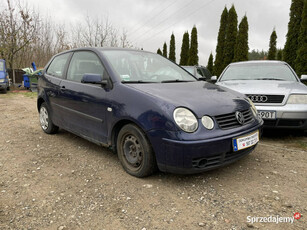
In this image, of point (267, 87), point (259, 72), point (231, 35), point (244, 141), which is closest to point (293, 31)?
point (231, 35)

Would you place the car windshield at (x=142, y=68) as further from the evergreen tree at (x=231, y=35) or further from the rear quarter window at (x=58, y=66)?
the evergreen tree at (x=231, y=35)

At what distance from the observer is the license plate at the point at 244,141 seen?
2424 mm

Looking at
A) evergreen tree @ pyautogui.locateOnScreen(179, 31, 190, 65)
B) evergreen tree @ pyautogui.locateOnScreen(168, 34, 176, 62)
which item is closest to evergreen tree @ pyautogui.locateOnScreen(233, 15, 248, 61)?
evergreen tree @ pyautogui.locateOnScreen(179, 31, 190, 65)

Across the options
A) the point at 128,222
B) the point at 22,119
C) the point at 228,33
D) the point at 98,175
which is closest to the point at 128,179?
the point at 98,175

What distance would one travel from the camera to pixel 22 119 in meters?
5.82

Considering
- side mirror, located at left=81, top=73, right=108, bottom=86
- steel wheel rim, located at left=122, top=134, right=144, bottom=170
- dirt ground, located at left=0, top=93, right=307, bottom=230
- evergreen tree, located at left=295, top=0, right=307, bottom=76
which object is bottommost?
dirt ground, located at left=0, top=93, right=307, bottom=230

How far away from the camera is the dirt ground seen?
1938mm

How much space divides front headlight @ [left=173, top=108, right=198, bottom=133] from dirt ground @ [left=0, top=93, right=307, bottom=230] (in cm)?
66

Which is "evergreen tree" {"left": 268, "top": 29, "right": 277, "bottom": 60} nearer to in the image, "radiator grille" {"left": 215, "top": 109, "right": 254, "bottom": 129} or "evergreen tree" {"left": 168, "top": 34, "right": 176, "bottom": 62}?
"evergreen tree" {"left": 168, "top": 34, "right": 176, "bottom": 62}

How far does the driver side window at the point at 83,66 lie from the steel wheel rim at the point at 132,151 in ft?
3.15

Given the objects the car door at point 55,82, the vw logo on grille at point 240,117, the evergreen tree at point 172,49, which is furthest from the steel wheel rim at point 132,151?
the evergreen tree at point 172,49

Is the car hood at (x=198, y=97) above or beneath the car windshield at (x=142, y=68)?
beneath

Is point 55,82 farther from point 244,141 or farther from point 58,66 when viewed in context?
point 244,141

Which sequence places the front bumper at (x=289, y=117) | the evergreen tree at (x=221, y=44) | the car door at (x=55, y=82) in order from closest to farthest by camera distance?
the front bumper at (x=289, y=117) → the car door at (x=55, y=82) → the evergreen tree at (x=221, y=44)
